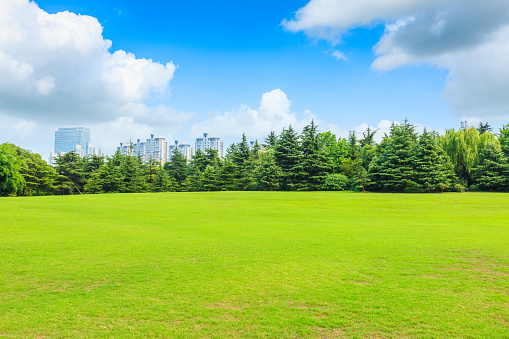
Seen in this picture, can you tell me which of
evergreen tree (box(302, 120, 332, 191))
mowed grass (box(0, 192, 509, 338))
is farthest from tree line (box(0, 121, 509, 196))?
mowed grass (box(0, 192, 509, 338))

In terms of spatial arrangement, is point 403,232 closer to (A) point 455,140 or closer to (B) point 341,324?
(B) point 341,324

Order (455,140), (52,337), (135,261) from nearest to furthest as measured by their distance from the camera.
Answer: (52,337) → (135,261) → (455,140)

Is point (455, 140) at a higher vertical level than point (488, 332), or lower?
higher

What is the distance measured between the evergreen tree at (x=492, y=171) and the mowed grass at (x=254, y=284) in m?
32.2

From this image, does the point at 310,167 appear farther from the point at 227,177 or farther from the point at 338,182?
the point at 227,177

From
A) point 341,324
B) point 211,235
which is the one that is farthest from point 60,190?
point 341,324

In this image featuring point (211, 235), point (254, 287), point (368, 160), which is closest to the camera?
point (254, 287)

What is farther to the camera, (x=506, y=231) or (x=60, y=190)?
(x=60, y=190)

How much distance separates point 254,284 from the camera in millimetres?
7109

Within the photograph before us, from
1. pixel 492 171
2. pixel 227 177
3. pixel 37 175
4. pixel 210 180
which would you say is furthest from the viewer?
pixel 227 177

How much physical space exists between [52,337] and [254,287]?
3.53 m

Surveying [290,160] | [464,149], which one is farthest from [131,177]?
[464,149]

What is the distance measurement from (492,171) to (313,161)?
76.7ft

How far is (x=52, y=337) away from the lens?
4859 millimetres
